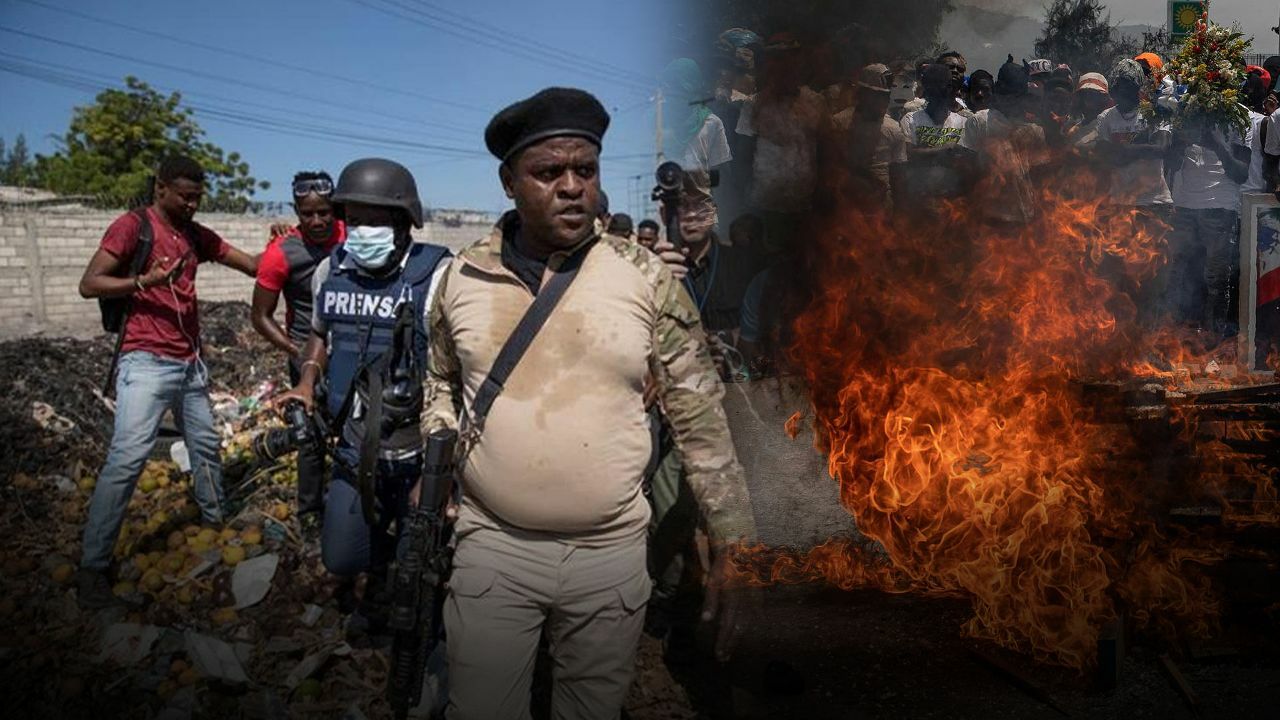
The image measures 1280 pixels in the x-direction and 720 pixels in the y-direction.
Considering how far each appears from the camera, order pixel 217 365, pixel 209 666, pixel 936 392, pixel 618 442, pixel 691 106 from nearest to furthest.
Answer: pixel 618 442, pixel 209 666, pixel 936 392, pixel 691 106, pixel 217 365

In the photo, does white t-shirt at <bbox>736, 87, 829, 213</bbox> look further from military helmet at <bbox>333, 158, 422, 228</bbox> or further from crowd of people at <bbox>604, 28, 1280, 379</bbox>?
military helmet at <bbox>333, 158, 422, 228</bbox>

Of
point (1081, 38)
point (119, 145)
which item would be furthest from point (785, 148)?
point (119, 145)

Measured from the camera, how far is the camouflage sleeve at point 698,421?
92.4 inches

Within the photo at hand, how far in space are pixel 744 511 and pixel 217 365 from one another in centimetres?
1001

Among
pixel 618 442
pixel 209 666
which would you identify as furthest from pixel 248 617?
pixel 618 442

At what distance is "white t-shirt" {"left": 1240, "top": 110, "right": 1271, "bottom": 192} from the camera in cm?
759

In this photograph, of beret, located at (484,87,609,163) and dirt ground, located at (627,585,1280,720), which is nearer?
beret, located at (484,87,609,163)

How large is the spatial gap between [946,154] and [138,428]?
6.76 meters

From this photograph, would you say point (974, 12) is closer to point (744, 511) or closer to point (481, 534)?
point (744, 511)

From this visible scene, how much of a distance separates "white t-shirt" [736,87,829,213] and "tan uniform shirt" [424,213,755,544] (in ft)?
15.7

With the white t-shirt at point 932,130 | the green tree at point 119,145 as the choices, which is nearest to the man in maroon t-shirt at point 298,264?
the white t-shirt at point 932,130

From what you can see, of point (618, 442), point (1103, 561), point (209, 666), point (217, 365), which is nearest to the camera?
point (618, 442)

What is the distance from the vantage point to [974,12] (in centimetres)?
730

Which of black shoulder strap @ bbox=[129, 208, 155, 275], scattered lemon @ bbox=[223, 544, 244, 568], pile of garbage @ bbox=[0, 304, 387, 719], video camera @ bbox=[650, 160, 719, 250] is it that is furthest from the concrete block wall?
video camera @ bbox=[650, 160, 719, 250]
